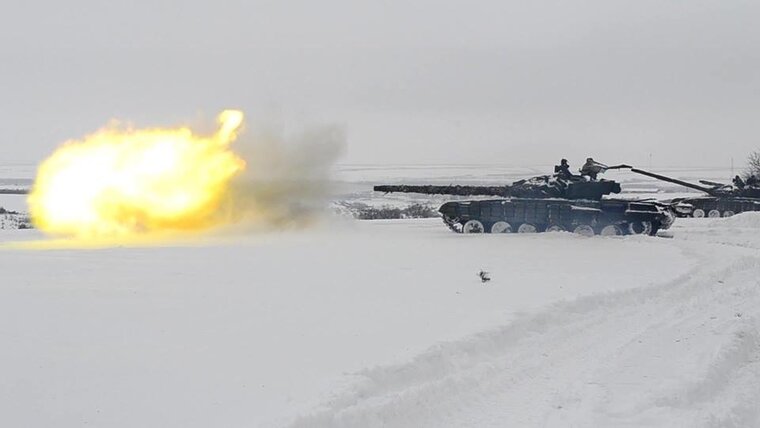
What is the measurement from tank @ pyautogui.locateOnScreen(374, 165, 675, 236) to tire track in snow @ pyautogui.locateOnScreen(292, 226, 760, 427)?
15.1 m

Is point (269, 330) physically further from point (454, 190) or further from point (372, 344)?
point (454, 190)

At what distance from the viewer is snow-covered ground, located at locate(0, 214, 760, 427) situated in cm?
651

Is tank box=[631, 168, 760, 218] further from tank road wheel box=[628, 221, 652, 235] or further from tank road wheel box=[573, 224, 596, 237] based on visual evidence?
tank road wheel box=[573, 224, 596, 237]

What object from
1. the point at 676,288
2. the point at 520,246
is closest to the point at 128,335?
the point at 676,288

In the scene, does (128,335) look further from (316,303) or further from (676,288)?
(676,288)

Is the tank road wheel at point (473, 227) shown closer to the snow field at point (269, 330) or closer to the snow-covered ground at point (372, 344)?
the snow field at point (269, 330)

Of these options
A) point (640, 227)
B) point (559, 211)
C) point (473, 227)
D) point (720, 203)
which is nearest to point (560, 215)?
point (559, 211)

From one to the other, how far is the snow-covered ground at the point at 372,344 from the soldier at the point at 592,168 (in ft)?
41.5

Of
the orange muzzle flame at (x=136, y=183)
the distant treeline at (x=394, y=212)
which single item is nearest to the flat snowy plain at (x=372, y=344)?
the orange muzzle flame at (x=136, y=183)

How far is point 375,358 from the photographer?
791cm

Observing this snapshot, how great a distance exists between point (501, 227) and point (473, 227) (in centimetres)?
94

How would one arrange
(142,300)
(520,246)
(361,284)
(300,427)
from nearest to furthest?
(300,427), (142,300), (361,284), (520,246)

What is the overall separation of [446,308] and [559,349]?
216 centimetres

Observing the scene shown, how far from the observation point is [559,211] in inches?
1062
